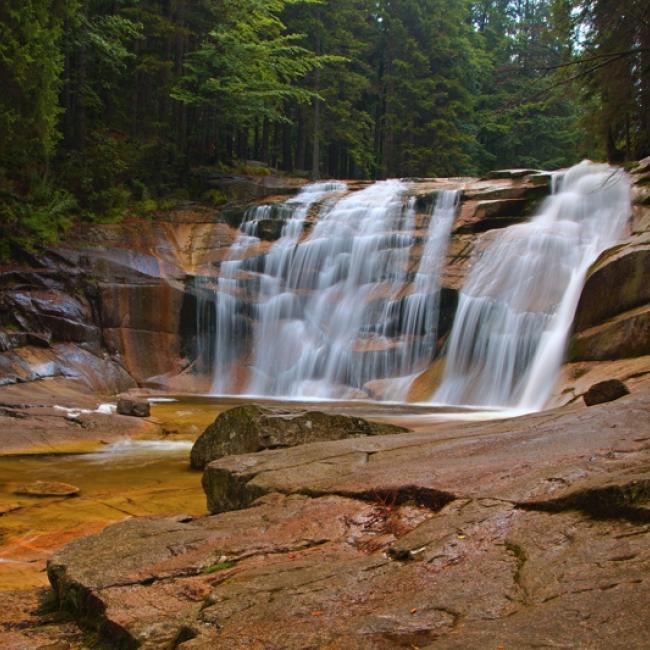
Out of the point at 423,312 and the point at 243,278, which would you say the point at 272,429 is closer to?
the point at 423,312

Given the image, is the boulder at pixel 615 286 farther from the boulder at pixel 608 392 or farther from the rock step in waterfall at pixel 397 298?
the boulder at pixel 608 392

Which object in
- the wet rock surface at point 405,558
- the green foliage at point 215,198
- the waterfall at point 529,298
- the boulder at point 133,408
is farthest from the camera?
the green foliage at point 215,198

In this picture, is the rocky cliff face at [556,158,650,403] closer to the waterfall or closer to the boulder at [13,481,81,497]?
the waterfall

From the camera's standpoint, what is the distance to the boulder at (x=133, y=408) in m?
12.0

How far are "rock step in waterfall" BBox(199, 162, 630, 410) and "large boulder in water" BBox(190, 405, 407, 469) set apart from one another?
6.23 meters

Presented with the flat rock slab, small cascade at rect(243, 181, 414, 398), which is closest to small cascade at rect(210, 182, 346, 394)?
small cascade at rect(243, 181, 414, 398)

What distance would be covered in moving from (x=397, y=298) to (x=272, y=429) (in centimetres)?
1112

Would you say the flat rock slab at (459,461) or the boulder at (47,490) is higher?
the flat rock slab at (459,461)

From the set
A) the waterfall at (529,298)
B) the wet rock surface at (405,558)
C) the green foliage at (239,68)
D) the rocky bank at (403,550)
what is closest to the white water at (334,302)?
the waterfall at (529,298)

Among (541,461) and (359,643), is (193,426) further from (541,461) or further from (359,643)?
(359,643)

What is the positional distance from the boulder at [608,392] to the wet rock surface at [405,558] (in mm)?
2130

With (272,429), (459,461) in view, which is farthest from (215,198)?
(459,461)

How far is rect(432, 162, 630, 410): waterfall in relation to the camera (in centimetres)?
1402

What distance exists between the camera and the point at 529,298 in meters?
15.6
